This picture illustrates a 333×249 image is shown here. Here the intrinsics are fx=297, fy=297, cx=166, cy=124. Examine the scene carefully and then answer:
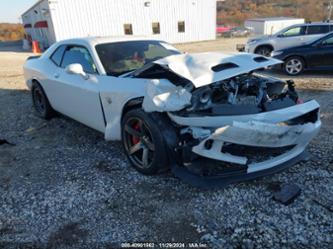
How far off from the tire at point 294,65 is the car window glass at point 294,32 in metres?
3.31

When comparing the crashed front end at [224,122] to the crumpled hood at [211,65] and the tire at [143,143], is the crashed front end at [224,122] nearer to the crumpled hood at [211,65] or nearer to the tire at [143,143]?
the crumpled hood at [211,65]

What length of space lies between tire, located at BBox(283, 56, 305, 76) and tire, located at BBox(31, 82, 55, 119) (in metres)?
6.91

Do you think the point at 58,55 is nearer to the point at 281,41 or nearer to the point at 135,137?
the point at 135,137

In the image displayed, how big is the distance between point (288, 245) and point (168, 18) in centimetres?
2583

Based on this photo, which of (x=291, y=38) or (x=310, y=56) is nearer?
(x=310, y=56)

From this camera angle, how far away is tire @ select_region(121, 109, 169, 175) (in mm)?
2967

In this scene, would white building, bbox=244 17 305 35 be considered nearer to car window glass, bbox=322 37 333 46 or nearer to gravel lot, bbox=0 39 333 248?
car window glass, bbox=322 37 333 46

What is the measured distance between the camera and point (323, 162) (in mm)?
3508

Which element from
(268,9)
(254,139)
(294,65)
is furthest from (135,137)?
(268,9)

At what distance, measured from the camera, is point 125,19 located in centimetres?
2441

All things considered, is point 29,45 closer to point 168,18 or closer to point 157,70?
point 168,18

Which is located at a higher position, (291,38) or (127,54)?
(127,54)

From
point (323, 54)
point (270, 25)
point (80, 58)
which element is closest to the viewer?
point (80, 58)

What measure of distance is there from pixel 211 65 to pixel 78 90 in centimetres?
194
